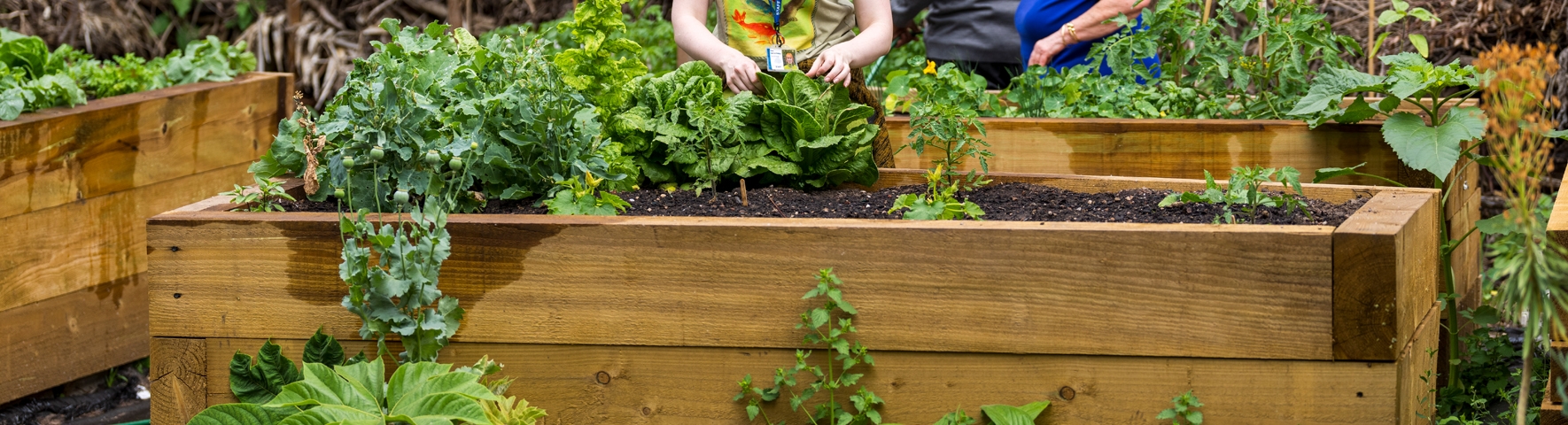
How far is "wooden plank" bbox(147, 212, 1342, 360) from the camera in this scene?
171 cm

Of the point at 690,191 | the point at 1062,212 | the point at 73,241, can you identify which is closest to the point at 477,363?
the point at 690,191

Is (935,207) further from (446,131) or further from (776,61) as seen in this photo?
(446,131)

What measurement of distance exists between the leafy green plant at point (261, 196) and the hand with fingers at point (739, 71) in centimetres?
88

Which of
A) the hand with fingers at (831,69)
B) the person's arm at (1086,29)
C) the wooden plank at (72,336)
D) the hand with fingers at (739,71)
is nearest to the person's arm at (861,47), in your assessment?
the hand with fingers at (831,69)

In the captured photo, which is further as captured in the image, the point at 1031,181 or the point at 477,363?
the point at 1031,181

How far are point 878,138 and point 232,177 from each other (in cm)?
227

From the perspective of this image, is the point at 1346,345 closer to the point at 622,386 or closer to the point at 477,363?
the point at 622,386

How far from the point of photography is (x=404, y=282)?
5.92 ft

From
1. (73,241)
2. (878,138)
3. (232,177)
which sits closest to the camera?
(878,138)

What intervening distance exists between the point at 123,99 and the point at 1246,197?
3.04 metres

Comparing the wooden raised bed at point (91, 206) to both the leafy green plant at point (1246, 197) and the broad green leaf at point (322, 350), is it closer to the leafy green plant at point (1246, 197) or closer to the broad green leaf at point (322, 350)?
the broad green leaf at point (322, 350)

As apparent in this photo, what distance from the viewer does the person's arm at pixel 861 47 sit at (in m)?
2.47

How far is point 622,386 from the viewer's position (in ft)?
6.37

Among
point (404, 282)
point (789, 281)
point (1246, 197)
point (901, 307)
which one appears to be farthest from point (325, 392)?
point (1246, 197)
